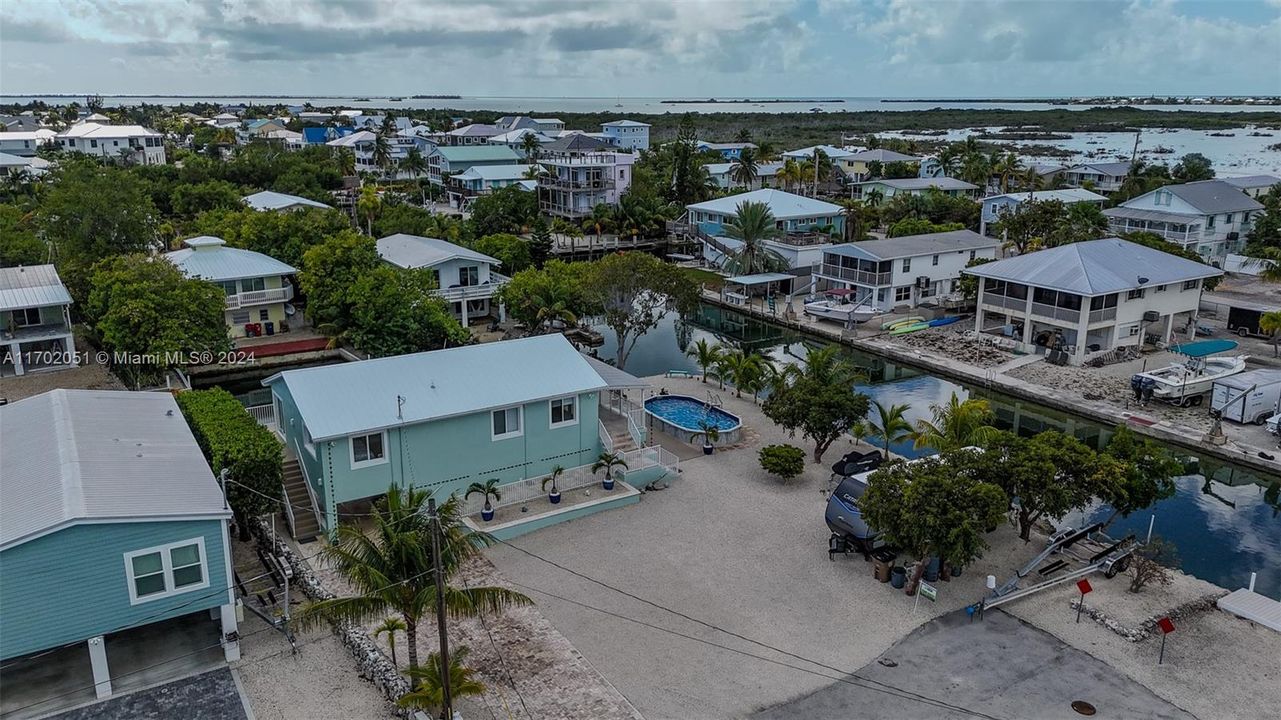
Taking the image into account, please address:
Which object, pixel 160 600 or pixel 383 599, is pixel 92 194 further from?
pixel 383 599

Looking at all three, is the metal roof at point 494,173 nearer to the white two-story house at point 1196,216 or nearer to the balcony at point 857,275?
the balcony at point 857,275

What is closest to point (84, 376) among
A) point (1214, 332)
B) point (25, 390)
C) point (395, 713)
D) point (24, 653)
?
point (25, 390)

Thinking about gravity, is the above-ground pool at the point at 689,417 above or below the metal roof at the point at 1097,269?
below

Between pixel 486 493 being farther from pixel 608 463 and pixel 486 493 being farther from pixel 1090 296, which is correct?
pixel 1090 296

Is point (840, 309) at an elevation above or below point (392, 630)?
below

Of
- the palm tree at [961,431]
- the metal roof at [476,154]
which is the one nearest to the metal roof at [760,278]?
the palm tree at [961,431]

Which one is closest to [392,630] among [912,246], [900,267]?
[900,267]
